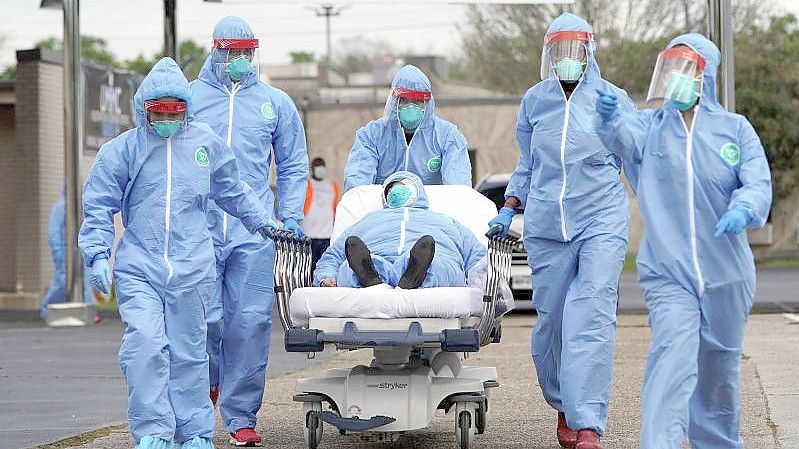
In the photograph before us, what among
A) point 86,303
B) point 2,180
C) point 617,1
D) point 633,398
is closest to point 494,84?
point 617,1

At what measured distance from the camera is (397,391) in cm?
846

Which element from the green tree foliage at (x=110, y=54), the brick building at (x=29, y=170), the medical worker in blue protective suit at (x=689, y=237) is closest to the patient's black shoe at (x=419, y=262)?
the medical worker in blue protective suit at (x=689, y=237)

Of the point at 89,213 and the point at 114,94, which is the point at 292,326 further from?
the point at 114,94

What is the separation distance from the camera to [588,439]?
329 inches

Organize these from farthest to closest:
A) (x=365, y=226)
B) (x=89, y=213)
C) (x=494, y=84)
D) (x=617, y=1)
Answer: (x=494, y=84) < (x=617, y=1) < (x=365, y=226) < (x=89, y=213)

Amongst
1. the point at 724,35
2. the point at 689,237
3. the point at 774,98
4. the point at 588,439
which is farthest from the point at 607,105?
the point at 774,98

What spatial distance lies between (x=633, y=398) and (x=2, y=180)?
17.8 metres

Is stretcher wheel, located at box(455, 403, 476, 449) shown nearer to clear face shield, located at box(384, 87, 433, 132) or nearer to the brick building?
clear face shield, located at box(384, 87, 433, 132)

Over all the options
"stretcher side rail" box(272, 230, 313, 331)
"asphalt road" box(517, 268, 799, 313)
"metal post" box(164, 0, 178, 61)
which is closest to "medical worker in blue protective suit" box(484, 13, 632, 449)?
"stretcher side rail" box(272, 230, 313, 331)

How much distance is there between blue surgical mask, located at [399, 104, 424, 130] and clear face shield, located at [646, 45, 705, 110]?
3.26 metres

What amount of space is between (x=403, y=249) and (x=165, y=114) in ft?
5.59

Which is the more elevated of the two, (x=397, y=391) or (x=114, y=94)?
(x=114, y=94)

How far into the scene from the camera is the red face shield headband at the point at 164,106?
8.06 m

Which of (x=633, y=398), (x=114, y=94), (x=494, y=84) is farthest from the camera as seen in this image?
(x=494, y=84)
